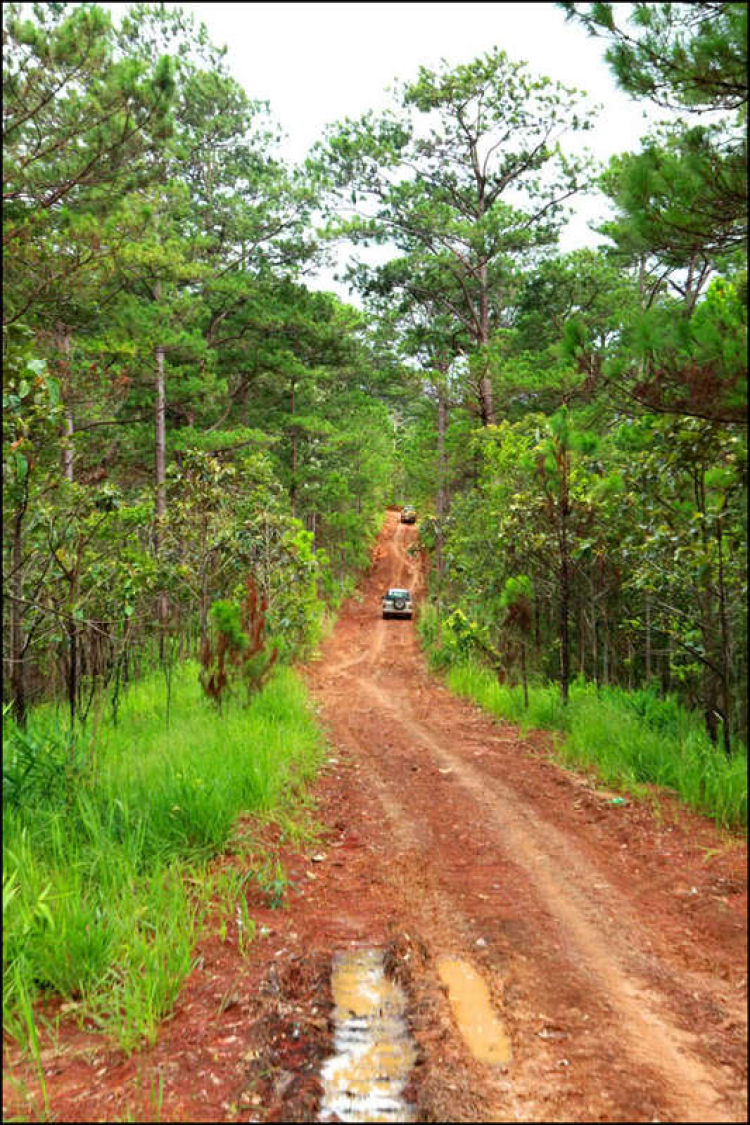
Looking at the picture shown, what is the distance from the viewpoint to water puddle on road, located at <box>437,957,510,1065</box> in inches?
110

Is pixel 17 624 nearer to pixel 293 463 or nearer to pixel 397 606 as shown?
pixel 293 463

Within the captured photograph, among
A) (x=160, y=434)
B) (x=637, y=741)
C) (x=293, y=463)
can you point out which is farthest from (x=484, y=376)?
(x=637, y=741)

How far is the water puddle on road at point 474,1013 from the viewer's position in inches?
110

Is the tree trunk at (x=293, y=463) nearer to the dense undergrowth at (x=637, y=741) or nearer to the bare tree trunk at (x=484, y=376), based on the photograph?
the bare tree trunk at (x=484, y=376)

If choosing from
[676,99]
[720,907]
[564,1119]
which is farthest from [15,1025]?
[676,99]

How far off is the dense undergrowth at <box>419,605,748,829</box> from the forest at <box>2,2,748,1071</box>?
96 millimetres

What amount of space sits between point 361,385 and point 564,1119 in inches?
1113

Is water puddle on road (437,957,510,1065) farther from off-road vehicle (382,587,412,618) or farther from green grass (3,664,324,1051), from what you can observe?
off-road vehicle (382,587,412,618)

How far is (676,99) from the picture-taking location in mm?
4367

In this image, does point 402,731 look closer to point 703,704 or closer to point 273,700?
point 273,700

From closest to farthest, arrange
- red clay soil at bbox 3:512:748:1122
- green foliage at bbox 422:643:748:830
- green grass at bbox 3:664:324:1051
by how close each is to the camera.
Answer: red clay soil at bbox 3:512:748:1122 → green grass at bbox 3:664:324:1051 → green foliage at bbox 422:643:748:830

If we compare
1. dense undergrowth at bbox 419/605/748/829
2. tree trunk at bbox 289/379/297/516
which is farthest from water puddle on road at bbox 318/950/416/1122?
tree trunk at bbox 289/379/297/516

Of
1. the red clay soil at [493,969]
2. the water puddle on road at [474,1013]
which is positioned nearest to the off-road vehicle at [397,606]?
the red clay soil at [493,969]

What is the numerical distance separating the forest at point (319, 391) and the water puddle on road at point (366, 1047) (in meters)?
0.95
